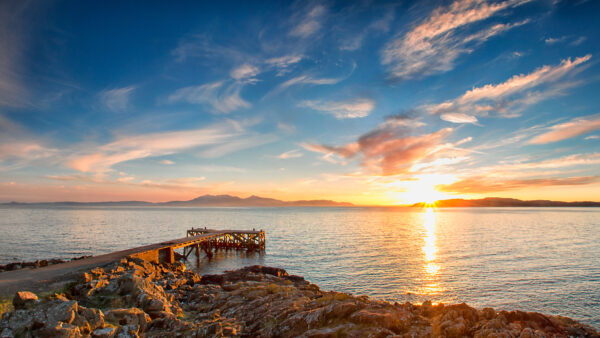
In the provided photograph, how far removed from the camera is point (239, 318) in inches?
560

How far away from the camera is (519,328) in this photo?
11.2 metres

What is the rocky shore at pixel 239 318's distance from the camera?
10430mm

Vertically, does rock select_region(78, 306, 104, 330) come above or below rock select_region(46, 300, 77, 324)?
below

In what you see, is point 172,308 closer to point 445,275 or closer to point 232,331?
point 232,331

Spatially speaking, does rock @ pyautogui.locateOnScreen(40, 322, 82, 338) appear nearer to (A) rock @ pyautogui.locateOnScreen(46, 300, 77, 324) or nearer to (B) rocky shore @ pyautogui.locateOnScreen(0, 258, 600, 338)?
(B) rocky shore @ pyautogui.locateOnScreen(0, 258, 600, 338)

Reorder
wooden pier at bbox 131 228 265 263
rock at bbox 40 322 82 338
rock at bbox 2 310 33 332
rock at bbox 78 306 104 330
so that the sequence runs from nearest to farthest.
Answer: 1. rock at bbox 40 322 82 338
2. rock at bbox 2 310 33 332
3. rock at bbox 78 306 104 330
4. wooden pier at bbox 131 228 265 263

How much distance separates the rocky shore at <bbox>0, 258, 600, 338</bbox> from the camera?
10430mm

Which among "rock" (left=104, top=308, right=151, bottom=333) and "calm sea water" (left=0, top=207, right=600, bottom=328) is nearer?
"rock" (left=104, top=308, right=151, bottom=333)

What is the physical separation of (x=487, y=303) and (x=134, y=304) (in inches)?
883

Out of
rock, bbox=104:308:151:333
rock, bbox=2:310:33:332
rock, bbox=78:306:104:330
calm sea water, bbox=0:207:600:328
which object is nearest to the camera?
rock, bbox=2:310:33:332

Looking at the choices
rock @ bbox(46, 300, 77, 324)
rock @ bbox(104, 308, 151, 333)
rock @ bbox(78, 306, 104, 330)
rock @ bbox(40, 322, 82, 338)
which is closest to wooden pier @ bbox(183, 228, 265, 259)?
rock @ bbox(104, 308, 151, 333)

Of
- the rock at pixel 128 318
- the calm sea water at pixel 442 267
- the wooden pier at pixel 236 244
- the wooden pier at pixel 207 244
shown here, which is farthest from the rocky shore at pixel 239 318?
the wooden pier at pixel 236 244

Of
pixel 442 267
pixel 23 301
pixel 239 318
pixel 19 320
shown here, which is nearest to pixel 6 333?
pixel 19 320

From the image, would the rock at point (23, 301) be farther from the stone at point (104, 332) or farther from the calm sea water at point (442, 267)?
the calm sea water at point (442, 267)
